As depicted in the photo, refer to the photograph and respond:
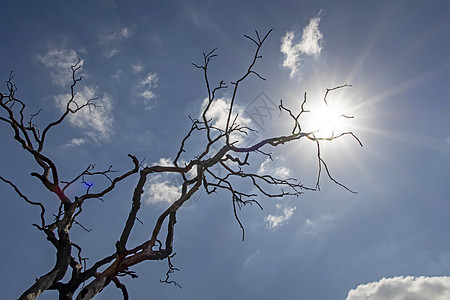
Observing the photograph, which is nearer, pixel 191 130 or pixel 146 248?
pixel 146 248

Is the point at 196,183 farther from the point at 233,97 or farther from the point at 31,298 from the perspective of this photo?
the point at 31,298

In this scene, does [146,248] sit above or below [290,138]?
below

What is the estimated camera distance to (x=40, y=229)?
4.36m

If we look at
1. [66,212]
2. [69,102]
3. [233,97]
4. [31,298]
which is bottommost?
[31,298]

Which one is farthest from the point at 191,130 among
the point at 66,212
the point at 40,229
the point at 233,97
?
the point at 40,229

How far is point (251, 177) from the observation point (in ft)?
17.7

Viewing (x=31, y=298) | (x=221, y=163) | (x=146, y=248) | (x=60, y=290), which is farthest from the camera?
(x=221, y=163)

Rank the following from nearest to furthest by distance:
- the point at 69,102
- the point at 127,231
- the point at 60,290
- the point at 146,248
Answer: the point at 60,290, the point at 127,231, the point at 146,248, the point at 69,102

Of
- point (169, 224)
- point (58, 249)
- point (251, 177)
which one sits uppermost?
point (251, 177)

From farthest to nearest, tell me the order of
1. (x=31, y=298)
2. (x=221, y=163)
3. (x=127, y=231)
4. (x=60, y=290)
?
(x=221, y=163)
(x=127, y=231)
(x=60, y=290)
(x=31, y=298)

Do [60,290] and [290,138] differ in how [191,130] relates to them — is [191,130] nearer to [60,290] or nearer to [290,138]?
[290,138]

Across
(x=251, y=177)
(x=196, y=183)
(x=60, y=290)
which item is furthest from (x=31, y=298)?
(x=251, y=177)

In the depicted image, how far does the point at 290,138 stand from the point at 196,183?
6.02ft

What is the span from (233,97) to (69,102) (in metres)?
3.80
